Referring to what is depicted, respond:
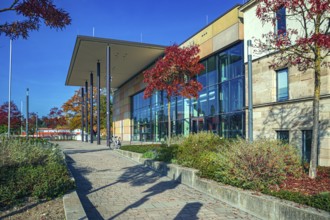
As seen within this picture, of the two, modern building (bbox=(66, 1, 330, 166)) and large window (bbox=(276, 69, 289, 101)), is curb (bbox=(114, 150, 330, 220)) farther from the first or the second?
large window (bbox=(276, 69, 289, 101))

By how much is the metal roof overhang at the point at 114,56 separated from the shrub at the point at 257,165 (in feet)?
66.4

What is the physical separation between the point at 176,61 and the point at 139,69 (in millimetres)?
20206

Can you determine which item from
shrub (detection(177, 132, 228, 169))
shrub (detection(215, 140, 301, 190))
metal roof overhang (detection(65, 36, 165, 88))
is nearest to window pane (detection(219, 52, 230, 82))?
shrub (detection(177, 132, 228, 169))

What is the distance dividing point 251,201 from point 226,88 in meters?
13.6

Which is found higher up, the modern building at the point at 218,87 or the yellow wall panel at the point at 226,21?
the yellow wall panel at the point at 226,21

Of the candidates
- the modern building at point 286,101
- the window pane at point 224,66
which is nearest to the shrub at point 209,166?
the modern building at point 286,101

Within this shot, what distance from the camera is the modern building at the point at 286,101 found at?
11.4 m

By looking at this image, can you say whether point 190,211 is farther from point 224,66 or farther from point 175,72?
point 224,66

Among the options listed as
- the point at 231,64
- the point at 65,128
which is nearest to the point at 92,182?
the point at 231,64

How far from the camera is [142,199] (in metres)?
7.80

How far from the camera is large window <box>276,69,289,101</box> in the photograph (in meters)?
13.8

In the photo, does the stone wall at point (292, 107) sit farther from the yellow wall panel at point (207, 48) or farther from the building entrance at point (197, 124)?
the building entrance at point (197, 124)

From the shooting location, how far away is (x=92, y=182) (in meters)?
10.0

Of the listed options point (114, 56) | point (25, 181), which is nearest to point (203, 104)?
point (114, 56)
